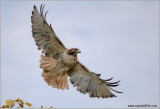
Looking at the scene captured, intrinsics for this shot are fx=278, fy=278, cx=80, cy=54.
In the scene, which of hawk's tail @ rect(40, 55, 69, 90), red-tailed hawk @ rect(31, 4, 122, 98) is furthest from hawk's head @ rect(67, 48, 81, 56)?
hawk's tail @ rect(40, 55, 69, 90)

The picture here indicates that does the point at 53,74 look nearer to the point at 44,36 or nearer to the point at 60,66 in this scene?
the point at 60,66

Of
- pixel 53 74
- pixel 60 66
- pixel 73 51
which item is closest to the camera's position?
pixel 73 51

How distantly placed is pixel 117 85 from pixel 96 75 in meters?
0.69

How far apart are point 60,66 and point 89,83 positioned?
3.58 ft

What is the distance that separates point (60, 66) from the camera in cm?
816

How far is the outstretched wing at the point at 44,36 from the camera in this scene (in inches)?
312

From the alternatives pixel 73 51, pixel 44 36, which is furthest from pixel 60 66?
pixel 44 36

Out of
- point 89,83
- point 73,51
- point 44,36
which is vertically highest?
point 44,36

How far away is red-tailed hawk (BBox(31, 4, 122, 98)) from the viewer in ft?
26.1

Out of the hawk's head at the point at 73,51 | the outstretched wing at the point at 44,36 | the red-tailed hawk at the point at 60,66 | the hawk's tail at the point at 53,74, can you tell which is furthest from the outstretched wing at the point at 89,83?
the outstretched wing at the point at 44,36

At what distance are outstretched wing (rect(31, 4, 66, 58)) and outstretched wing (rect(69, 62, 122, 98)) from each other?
0.90 metres

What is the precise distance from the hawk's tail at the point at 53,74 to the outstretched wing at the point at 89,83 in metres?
0.29

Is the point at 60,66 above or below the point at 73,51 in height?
below

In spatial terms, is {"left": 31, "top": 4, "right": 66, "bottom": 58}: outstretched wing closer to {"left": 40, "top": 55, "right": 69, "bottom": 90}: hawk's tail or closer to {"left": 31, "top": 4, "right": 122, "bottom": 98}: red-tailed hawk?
{"left": 31, "top": 4, "right": 122, "bottom": 98}: red-tailed hawk
